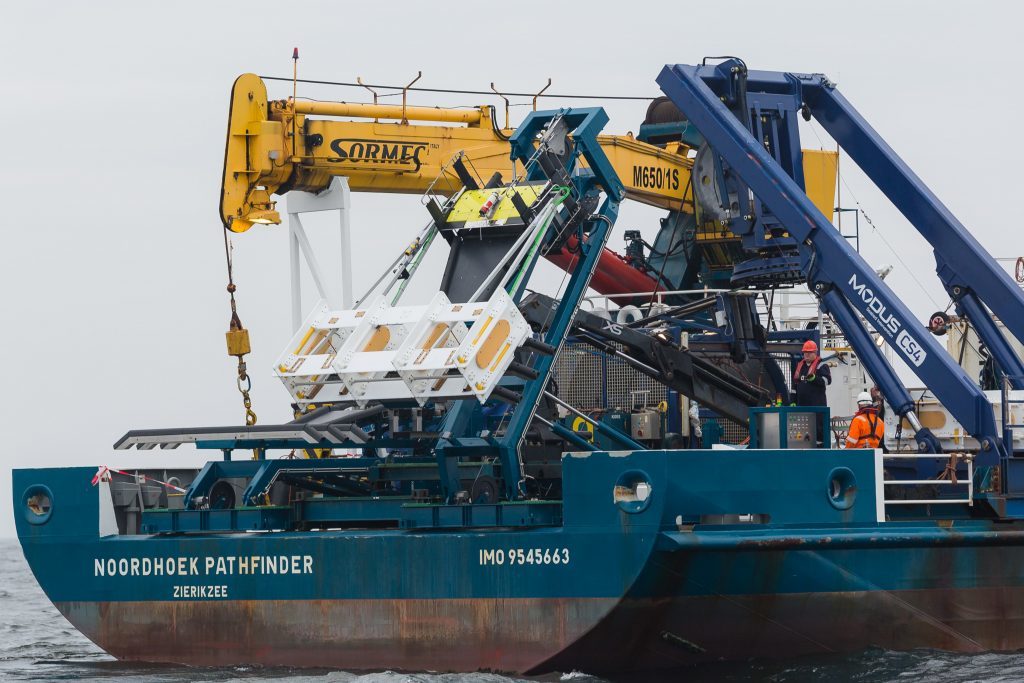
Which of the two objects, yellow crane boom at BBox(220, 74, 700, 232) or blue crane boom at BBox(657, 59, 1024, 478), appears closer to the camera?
blue crane boom at BBox(657, 59, 1024, 478)

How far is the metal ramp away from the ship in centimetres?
3

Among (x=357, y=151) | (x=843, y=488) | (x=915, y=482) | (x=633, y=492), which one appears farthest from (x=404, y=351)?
(x=357, y=151)

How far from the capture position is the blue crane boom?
17.2 meters

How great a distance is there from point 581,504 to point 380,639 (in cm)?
222

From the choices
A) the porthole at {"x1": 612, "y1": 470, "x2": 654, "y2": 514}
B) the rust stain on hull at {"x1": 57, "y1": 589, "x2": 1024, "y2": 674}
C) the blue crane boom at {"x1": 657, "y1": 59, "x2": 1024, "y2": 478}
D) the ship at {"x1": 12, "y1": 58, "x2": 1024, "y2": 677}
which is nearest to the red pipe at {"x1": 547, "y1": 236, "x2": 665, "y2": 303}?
the ship at {"x1": 12, "y1": 58, "x2": 1024, "y2": 677}

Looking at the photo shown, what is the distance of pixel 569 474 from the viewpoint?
14.9 metres

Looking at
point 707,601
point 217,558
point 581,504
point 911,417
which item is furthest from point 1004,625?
point 217,558

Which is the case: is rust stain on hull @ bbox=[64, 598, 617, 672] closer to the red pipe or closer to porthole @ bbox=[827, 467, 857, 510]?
porthole @ bbox=[827, 467, 857, 510]

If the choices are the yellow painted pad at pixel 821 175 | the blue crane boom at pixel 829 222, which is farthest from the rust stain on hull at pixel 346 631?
the yellow painted pad at pixel 821 175

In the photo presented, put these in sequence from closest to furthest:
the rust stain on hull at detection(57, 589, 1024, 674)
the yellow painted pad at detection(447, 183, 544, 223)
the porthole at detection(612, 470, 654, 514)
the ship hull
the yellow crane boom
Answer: the porthole at detection(612, 470, 654, 514), the ship hull, the rust stain on hull at detection(57, 589, 1024, 674), the yellow painted pad at detection(447, 183, 544, 223), the yellow crane boom

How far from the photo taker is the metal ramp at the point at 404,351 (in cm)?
1539

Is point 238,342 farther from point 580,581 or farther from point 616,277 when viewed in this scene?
point 616,277

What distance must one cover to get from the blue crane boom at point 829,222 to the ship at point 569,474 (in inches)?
1.2

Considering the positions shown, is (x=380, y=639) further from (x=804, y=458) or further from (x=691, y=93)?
(x=691, y=93)
